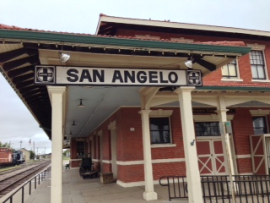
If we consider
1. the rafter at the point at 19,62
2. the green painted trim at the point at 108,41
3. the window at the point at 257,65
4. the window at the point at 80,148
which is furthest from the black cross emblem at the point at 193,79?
the window at the point at 80,148

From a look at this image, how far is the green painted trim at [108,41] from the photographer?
4596mm

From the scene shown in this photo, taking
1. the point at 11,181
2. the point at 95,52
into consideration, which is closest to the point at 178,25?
the point at 95,52

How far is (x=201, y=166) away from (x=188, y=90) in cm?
681

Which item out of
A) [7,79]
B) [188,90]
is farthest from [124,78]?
[7,79]

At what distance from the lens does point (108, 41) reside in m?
5.14

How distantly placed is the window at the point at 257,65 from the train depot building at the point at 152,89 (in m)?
0.06

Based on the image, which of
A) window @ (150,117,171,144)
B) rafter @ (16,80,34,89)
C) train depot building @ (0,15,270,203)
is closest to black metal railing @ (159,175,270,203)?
train depot building @ (0,15,270,203)

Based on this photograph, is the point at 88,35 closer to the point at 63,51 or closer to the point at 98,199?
the point at 63,51

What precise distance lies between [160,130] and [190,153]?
5.86 m

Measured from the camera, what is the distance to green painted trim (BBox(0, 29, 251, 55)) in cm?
460

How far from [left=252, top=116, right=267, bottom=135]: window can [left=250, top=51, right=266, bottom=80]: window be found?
96.9 inches

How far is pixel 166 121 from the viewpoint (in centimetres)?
1207

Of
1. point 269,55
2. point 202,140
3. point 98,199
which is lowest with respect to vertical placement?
point 98,199

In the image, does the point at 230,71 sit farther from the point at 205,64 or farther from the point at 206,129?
the point at 205,64
